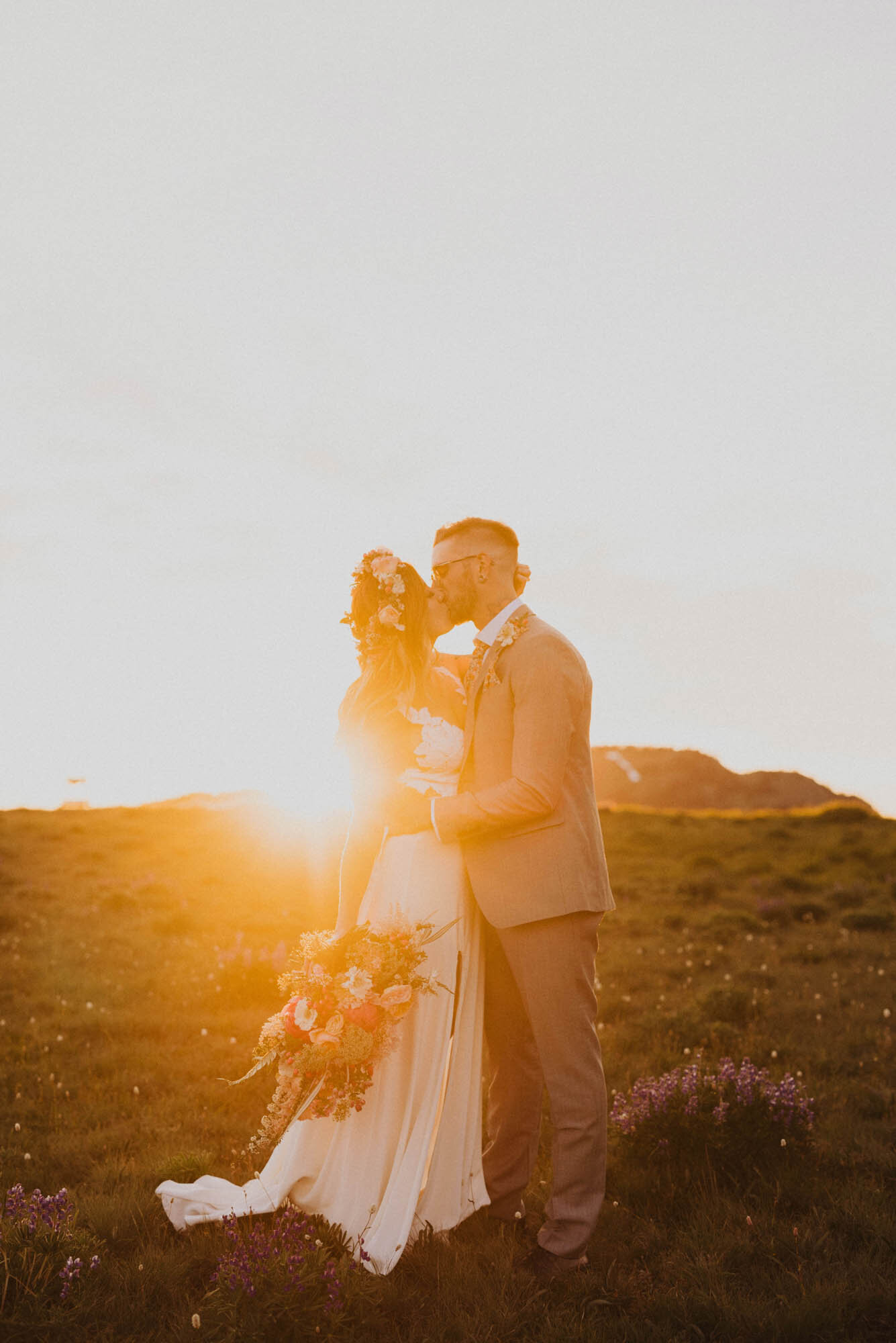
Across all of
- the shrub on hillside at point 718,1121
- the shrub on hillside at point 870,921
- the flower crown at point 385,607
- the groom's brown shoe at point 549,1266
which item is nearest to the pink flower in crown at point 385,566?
the flower crown at point 385,607

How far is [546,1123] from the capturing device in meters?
6.95

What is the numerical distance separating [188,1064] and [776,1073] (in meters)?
4.75

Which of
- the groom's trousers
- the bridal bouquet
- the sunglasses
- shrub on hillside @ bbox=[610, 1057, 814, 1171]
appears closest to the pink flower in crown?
the sunglasses

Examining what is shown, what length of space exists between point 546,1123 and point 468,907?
2753 mm

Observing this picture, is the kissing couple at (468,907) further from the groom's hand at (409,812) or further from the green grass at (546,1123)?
the green grass at (546,1123)

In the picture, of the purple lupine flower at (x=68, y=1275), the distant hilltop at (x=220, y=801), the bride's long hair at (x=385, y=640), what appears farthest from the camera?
the distant hilltop at (x=220, y=801)

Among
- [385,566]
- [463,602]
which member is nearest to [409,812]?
[463,602]

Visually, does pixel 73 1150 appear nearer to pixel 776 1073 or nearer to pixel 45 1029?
pixel 45 1029

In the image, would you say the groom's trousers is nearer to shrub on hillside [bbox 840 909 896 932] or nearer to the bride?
the bride

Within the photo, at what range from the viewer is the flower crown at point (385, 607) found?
5.02m

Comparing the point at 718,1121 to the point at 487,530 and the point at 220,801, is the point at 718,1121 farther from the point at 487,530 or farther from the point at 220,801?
the point at 220,801

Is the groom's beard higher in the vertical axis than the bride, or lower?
higher

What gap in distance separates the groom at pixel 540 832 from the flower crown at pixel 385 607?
23cm

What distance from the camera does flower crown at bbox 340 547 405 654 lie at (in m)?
5.02
